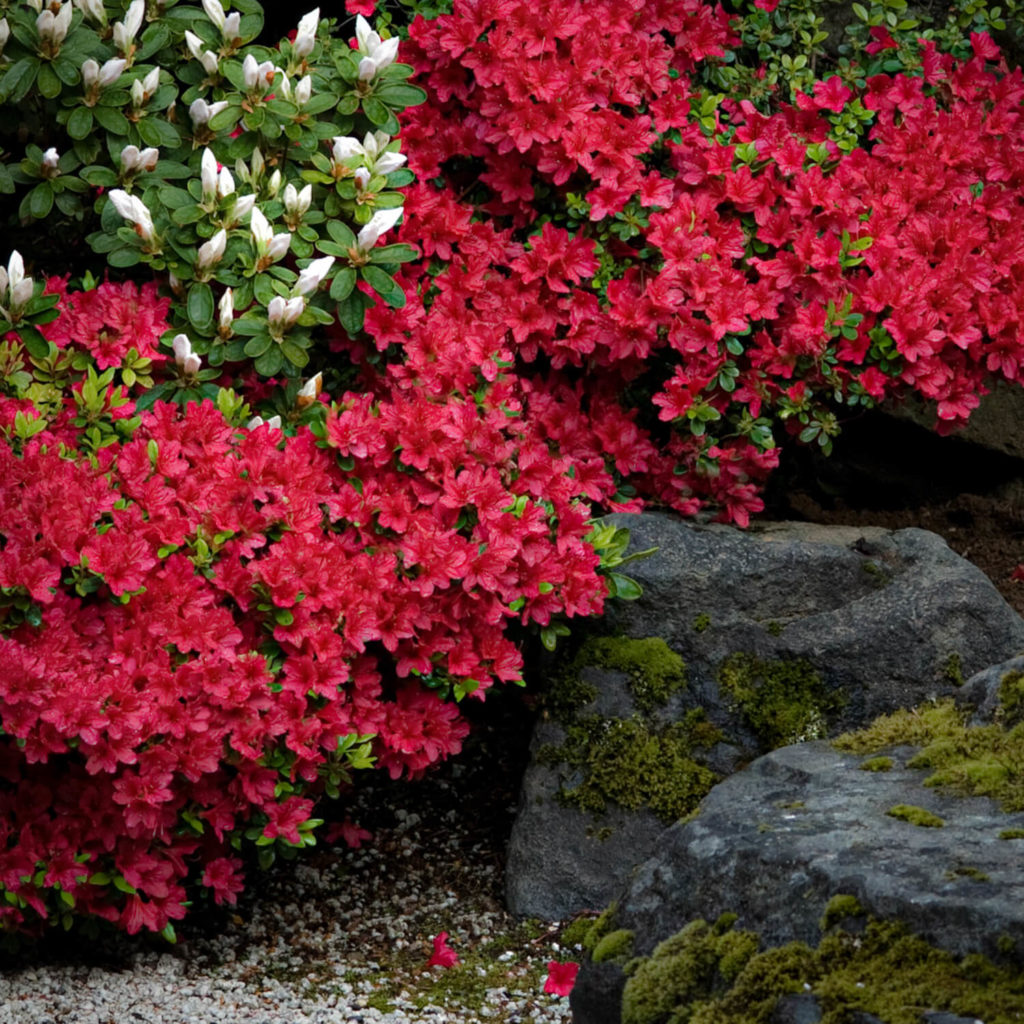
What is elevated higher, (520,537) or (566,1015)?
(520,537)

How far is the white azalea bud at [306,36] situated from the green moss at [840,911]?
2.76 m

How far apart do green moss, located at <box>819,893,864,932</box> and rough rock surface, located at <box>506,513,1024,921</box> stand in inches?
62.0

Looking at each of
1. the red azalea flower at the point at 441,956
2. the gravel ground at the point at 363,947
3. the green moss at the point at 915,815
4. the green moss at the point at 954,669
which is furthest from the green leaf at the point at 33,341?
the green moss at the point at 954,669

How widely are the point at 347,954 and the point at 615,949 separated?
131cm

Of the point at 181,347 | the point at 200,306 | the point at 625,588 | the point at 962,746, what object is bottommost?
the point at 962,746

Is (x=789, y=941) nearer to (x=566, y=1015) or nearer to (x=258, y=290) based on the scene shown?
(x=566, y=1015)

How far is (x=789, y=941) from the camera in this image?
2170mm

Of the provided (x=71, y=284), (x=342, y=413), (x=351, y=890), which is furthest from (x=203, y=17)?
(x=351, y=890)

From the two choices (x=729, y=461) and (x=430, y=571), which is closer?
(x=430, y=571)

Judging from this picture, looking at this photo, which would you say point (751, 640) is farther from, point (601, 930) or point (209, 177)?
point (209, 177)

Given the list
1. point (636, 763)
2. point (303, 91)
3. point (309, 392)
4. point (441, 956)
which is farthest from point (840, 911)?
point (303, 91)

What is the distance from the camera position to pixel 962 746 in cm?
269

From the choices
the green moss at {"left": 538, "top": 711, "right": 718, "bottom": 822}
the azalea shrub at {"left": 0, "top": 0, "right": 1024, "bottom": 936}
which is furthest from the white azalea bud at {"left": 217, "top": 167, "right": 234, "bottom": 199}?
the green moss at {"left": 538, "top": 711, "right": 718, "bottom": 822}

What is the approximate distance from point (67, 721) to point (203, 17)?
6.91 ft
